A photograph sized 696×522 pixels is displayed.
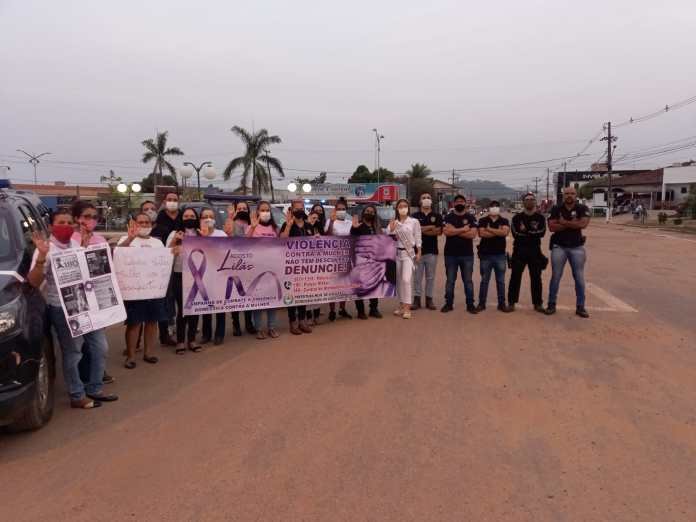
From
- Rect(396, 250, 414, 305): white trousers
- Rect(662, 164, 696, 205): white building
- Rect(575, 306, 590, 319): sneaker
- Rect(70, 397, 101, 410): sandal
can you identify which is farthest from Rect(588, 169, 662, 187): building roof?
Rect(70, 397, 101, 410): sandal

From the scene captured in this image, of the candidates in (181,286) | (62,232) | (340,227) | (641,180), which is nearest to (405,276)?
(340,227)

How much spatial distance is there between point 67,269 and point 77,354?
0.75 m

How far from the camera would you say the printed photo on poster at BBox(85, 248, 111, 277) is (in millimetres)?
4664

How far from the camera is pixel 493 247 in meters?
8.03

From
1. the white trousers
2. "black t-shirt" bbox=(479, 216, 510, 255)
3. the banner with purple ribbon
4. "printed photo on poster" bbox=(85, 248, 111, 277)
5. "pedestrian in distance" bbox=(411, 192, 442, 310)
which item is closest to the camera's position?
"printed photo on poster" bbox=(85, 248, 111, 277)

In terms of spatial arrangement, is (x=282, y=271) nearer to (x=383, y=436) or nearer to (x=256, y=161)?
(x=383, y=436)

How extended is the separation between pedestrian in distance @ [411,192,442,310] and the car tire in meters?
5.41

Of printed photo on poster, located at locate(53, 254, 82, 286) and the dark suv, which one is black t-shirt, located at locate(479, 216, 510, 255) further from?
the dark suv

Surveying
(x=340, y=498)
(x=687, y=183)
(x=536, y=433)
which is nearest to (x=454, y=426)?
(x=536, y=433)

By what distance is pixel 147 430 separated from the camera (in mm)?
4074

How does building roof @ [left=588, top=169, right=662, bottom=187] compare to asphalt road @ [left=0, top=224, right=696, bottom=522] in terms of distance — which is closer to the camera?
asphalt road @ [left=0, top=224, right=696, bottom=522]

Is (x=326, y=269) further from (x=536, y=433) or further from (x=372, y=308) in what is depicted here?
(x=536, y=433)

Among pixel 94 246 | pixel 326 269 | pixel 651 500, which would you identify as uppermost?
pixel 94 246

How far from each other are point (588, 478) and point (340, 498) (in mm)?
1601
